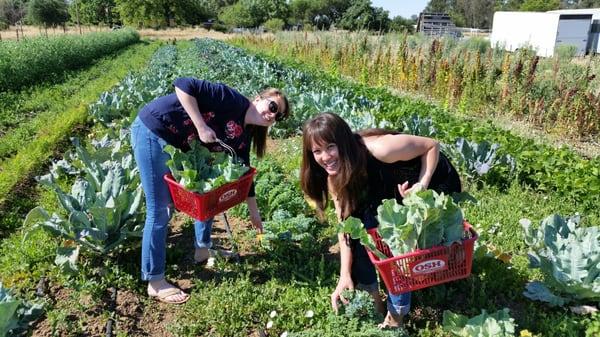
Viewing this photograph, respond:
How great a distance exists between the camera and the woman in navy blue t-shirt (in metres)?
3.07

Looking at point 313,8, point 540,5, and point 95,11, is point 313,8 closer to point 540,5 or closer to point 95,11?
point 95,11

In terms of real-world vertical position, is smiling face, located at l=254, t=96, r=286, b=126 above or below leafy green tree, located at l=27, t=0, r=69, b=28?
below

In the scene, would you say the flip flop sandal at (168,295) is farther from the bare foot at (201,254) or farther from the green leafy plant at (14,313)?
the green leafy plant at (14,313)

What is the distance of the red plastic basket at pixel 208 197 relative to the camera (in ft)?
9.86

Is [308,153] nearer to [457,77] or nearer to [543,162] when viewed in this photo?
[543,162]

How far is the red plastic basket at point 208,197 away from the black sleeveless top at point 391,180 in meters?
0.80

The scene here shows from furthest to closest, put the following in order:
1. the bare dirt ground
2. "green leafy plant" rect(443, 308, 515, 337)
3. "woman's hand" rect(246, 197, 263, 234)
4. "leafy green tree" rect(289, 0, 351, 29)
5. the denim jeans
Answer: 1. "leafy green tree" rect(289, 0, 351, 29)
2. the bare dirt ground
3. "woman's hand" rect(246, 197, 263, 234)
4. the denim jeans
5. "green leafy plant" rect(443, 308, 515, 337)

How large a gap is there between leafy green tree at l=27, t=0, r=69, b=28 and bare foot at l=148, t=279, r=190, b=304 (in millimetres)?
59533

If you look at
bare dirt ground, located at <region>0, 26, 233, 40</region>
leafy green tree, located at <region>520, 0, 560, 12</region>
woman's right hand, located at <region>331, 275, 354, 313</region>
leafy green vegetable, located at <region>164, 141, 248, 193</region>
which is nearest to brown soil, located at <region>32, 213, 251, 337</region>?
leafy green vegetable, located at <region>164, 141, 248, 193</region>

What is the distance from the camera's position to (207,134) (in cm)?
302

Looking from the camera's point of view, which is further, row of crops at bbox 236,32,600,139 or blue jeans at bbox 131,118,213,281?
row of crops at bbox 236,32,600,139

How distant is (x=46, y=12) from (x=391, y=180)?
64.4 meters

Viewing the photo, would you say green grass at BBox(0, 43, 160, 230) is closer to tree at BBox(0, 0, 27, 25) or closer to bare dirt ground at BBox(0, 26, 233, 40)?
bare dirt ground at BBox(0, 26, 233, 40)

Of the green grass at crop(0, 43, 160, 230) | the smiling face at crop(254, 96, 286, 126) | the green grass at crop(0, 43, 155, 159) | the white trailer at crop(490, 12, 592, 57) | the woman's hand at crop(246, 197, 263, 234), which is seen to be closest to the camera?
the smiling face at crop(254, 96, 286, 126)
